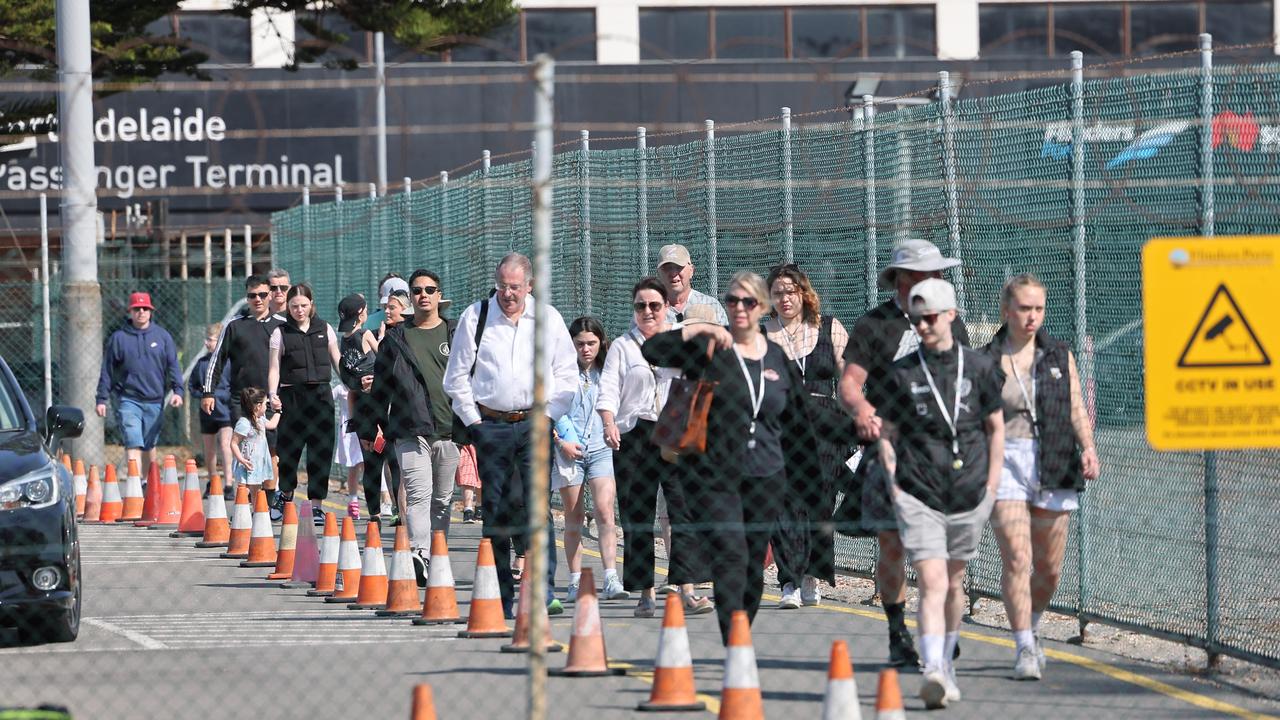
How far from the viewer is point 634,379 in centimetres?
1184

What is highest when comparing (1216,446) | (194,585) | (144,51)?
(144,51)

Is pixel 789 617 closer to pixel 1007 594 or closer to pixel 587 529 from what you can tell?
pixel 1007 594

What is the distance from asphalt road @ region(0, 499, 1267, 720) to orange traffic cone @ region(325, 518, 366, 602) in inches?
8.5

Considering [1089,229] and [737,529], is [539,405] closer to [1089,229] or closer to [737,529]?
[737,529]

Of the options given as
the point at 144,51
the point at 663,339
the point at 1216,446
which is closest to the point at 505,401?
the point at 663,339

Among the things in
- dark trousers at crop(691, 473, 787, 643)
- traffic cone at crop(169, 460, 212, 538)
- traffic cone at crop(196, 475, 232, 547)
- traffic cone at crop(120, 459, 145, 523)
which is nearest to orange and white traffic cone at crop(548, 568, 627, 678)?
dark trousers at crop(691, 473, 787, 643)

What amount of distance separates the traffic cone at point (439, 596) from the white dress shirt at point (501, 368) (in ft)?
2.44

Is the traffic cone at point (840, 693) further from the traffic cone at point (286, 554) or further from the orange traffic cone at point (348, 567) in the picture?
the traffic cone at point (286, 554)

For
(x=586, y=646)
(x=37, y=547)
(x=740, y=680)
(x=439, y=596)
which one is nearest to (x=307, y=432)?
(x=439, y=596)

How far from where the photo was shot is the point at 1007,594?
9758mm

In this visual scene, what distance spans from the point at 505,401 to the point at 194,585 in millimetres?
3211

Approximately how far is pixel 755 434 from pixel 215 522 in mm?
7447

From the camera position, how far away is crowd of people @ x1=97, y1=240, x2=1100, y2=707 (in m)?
9.34

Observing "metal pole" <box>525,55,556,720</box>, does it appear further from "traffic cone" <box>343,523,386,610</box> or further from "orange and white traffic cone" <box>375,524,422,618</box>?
"traffic cone" <box>343,523,386,610</box>
